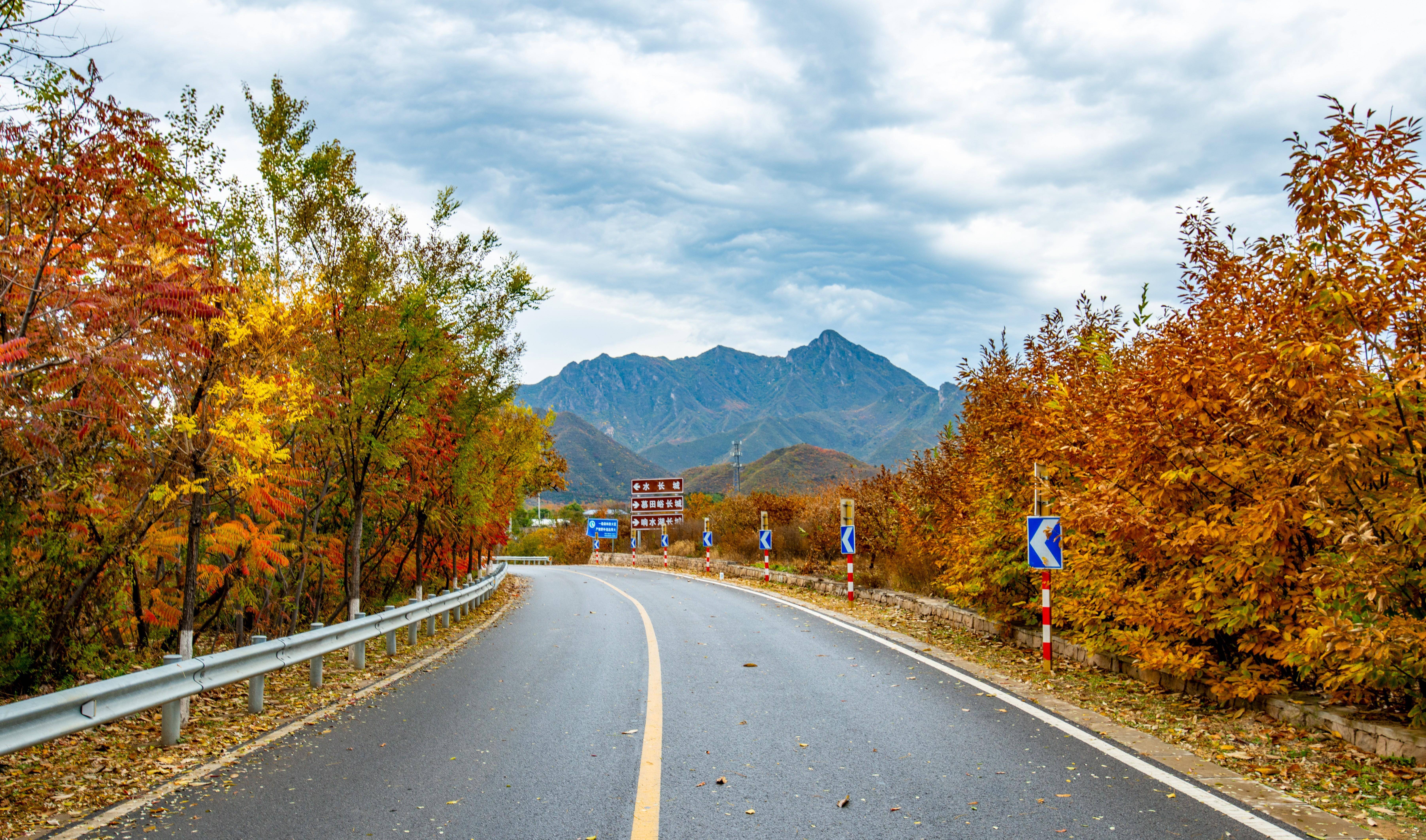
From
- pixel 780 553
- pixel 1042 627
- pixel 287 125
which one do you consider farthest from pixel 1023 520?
pixel 780 553

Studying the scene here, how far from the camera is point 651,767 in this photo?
19.0ft

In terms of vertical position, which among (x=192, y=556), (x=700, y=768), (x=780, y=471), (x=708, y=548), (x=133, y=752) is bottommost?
(x=133, y=752)

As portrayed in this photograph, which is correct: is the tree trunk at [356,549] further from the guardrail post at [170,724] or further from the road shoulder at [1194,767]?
the road shoulder at [1194,767]

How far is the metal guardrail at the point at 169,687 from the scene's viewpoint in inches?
196

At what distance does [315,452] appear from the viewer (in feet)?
44.1

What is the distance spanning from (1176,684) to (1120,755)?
269 cm

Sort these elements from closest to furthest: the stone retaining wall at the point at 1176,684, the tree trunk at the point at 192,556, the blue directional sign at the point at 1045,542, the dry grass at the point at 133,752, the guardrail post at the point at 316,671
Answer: the dry grass at the point at 133,752, the stone retaining wall at the point at 1176,684, the tree trunk at the point at 192,556, the guardrail post at the point at 316,671, the blue directional sign at the point at 1045,542

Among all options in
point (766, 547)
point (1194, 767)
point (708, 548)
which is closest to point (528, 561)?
point (708, 548)

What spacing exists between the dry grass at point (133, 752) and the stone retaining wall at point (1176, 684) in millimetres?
7644

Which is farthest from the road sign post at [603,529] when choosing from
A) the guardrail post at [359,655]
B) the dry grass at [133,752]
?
the dry grass at [133,752]

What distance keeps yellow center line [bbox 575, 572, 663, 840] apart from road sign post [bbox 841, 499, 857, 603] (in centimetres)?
923

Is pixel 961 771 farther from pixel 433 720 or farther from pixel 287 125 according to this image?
pixel 287 125

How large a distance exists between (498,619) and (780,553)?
16138 millimetres

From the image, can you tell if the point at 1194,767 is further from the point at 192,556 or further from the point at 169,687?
the point at 192,556
